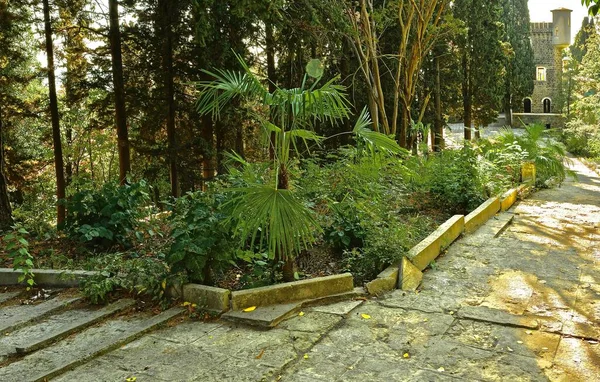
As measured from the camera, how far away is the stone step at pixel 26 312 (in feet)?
13.1

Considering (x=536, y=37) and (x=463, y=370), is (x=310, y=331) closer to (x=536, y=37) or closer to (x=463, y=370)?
(x=463, y=370)

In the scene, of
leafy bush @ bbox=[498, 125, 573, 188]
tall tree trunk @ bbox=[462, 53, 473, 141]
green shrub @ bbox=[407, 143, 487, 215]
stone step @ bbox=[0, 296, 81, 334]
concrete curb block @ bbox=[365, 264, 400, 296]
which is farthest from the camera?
tall tree trunk @ bbox=[462, 53, 473, 141]

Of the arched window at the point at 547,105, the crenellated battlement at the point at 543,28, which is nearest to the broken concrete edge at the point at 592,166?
the arched window at the point at 547,105

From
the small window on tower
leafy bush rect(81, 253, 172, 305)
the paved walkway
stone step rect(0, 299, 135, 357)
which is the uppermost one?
the small window on tower

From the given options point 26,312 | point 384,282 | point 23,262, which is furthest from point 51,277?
point 384,282

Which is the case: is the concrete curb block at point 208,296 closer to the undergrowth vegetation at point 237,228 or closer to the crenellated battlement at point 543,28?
the undergrowth vegetation at point 237,228

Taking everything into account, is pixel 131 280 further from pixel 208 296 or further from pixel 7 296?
pixel 7 296

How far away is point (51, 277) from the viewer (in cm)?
492

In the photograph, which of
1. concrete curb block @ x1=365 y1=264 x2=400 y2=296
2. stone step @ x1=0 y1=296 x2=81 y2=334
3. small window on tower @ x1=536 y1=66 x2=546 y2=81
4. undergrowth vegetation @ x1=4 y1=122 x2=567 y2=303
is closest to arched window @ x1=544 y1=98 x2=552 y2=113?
small window on tower @ x1=536 y1=66 x2=546 y2=81

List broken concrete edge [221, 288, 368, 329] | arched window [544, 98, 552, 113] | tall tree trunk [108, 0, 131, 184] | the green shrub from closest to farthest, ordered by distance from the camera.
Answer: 1. broken concrete edge [221, 288, 368, 329]
2. the green shrub
3. tall tree trunk [108, 0, 131, 184]
4. arched window [544, 98, 552, 113]

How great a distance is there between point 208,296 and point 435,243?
2.81 metres

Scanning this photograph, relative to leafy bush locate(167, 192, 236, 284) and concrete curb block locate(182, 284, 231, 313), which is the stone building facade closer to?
leafy bush locate(167, 192, 236, 284)

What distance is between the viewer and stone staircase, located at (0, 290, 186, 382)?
10.8 feet

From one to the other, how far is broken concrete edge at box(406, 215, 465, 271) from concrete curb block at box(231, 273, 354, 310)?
99 centimetres
